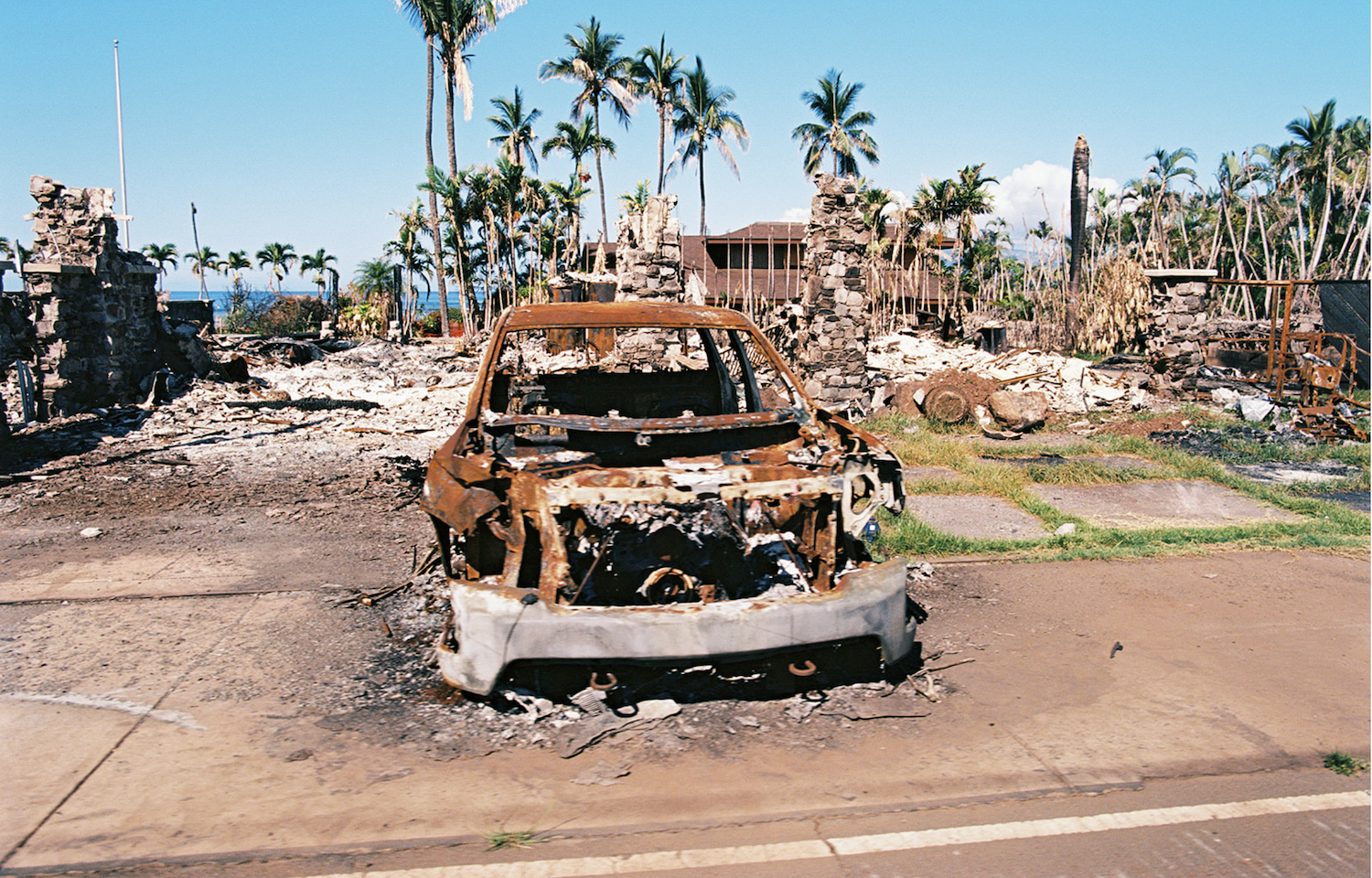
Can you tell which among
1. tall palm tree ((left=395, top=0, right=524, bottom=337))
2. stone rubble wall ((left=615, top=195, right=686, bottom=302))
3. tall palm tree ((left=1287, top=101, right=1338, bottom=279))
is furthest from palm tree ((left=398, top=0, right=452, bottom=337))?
tall palm tree ((left=1287, top=101, right=1338, bottom=279))

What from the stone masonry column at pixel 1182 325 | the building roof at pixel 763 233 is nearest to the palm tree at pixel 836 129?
the building roof at pixel 763 233

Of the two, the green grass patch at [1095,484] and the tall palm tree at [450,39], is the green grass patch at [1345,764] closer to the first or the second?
the green grass patch at [1095,484]

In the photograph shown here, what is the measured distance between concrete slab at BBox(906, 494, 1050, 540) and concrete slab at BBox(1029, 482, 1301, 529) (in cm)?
49

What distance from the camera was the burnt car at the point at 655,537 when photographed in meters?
3.23

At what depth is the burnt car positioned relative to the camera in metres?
3.23

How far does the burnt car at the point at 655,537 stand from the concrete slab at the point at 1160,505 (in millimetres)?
3749

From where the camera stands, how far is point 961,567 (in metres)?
5.71

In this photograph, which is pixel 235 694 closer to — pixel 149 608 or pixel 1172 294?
pixel 149 608

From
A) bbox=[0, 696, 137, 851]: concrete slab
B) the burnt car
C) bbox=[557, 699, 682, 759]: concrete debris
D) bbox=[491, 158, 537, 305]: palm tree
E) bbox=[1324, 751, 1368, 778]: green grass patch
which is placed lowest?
bbox=[1324, 751, 1368, 778]: green grass patch

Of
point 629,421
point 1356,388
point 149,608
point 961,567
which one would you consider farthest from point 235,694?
point 1356,388

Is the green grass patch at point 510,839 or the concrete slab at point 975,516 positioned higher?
the concrete slab at point 975,516

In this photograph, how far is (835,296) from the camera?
12.7 metres

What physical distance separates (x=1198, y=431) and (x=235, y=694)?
11.9 metres

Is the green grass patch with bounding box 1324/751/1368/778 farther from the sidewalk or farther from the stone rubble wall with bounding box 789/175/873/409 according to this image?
the stone rubble wall with bounding box 789/175/873/409
